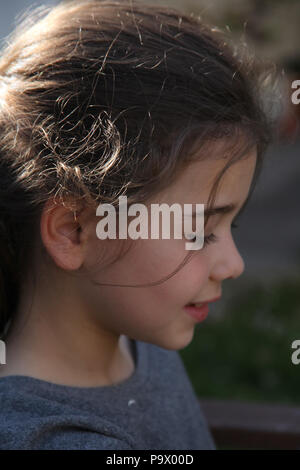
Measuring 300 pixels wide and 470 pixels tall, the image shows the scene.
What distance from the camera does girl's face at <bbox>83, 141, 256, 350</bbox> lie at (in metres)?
1.09

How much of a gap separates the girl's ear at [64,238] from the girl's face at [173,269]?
2 cm

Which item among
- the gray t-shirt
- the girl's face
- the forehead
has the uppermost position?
the forehead

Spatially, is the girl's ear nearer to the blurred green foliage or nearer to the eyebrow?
the eyebrow

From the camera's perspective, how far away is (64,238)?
110 centimetres

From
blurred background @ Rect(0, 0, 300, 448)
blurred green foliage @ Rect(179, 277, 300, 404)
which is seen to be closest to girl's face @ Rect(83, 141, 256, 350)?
blurred background @ Rect(0, 0, 300, 448)

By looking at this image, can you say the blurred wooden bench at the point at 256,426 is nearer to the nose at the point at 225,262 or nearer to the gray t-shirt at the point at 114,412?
the gray t-shirt at the point at 114,412

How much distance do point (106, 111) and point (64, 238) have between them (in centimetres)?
22

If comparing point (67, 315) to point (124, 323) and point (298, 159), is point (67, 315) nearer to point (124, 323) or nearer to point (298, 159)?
point (124, 323)

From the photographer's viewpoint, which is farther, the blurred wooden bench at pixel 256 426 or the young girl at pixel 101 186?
the blurred wooden bench at pixel 256 426

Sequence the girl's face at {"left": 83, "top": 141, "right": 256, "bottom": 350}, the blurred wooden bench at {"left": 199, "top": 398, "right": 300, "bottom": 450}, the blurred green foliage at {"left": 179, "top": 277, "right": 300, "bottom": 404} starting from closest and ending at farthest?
the girl's face at {"left": 83, "top": 141, "right": 256, "bottom": 350} → the blurred wooden bench at {"left": 199, "top": 398, "right": 300, "bottom": 450} → the blurred green foliage at {"left": 179, "top": 277, "right": 300, "bottom": 404}

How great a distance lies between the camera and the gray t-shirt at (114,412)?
1.02 m
